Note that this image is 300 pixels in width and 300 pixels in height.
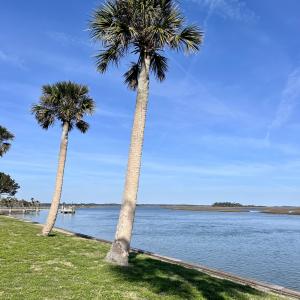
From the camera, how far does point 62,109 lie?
2531 centimetres

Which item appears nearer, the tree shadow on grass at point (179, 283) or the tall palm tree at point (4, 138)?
the tree shadow on grass at point (179, 283)

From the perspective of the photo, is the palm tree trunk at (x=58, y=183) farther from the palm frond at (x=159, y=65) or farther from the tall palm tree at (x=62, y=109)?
the palm frond at (x=159, y=65)

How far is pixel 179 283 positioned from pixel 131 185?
4.18 m

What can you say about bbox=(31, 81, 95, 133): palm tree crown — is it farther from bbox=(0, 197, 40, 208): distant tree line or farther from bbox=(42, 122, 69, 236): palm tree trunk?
bbox=(0, 197, 40, 208): distant tree line

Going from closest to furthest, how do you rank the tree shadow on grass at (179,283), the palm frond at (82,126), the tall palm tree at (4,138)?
1. the tree shadow on grass at (179,283)
2. the palm frond at (82,126)
3. the tall palm tree at (4,138)

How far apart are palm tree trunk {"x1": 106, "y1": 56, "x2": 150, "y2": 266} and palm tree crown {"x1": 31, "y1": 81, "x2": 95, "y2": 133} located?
10.2 metres

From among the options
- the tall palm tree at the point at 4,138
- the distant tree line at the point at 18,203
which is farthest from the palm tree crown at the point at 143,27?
the distant tree line at the point at 18,203

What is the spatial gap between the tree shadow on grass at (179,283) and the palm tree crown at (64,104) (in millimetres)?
13077

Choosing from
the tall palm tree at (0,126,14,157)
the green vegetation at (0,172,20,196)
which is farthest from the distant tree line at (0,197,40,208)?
the tall palm tree at (0,126,14,157)

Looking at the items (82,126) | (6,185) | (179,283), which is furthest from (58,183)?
(6,185)

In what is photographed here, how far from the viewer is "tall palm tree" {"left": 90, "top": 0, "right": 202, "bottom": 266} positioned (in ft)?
47.9

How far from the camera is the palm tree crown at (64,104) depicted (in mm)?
25047

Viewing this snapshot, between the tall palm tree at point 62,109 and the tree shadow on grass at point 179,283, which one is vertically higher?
the tall palm tree at point 62,109

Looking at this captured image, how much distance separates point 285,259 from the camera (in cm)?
2934
